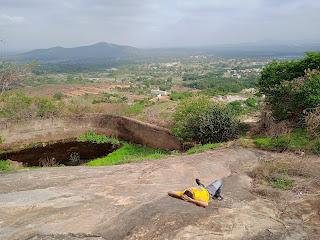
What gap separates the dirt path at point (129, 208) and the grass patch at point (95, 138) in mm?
10891

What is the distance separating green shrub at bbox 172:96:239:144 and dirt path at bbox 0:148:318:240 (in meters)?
4.96

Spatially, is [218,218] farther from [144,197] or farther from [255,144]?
[255,144]

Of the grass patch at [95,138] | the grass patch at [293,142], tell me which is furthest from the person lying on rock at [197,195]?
the grass patch at [95,138]

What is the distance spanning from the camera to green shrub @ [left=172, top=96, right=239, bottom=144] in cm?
Answer: 1758

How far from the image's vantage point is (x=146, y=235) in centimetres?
792

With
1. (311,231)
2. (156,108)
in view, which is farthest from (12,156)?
(311,231)

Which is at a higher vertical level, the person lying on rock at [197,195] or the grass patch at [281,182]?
the person lying on rock at [197,195]

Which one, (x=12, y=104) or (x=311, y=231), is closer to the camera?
(x=311, y=231)

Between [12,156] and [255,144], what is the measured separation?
12.8m

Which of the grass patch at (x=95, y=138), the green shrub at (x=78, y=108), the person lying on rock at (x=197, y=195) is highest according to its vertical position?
the person lying on rock at (x=197, y=195)

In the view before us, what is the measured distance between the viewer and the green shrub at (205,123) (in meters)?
17.6

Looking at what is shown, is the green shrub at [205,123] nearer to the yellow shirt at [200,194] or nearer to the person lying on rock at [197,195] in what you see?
the person lying on rock at [197,195]

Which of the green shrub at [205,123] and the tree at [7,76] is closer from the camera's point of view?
the green shrub at [205,123]

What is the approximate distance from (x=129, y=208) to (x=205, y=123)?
9117 mm
